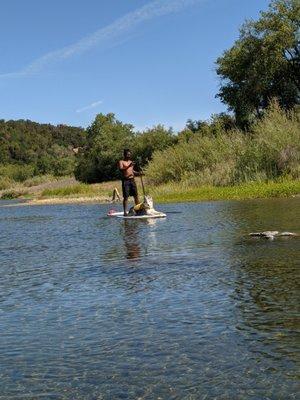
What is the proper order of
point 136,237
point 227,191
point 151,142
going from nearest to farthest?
point 136,237, point 227,191, point 151,142

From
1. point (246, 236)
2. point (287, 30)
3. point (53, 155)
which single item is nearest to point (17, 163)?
point (53, 155)

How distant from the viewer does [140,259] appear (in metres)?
10.6

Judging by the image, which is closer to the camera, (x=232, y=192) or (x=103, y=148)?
(x=232, y=192)

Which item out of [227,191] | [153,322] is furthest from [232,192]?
[153,322]

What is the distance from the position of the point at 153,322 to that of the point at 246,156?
102 feet

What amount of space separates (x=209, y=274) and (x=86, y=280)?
1.86m

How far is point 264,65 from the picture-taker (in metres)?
56.8

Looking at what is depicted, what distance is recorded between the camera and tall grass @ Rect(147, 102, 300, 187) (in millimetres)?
34156

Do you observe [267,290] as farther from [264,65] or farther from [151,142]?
[151,142]

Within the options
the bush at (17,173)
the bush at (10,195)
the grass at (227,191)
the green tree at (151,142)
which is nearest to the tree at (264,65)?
the green tree at (151,142)

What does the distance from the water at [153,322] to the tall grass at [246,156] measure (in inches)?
913

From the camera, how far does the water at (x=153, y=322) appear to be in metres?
4.29

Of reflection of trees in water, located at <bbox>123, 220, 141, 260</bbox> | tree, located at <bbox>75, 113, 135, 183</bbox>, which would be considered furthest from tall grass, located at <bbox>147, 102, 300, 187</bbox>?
tree, located at <bbox>75, 113, 135, 183</bbox>

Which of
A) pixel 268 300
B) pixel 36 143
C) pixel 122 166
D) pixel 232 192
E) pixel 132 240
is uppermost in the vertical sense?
pixel 36 143
